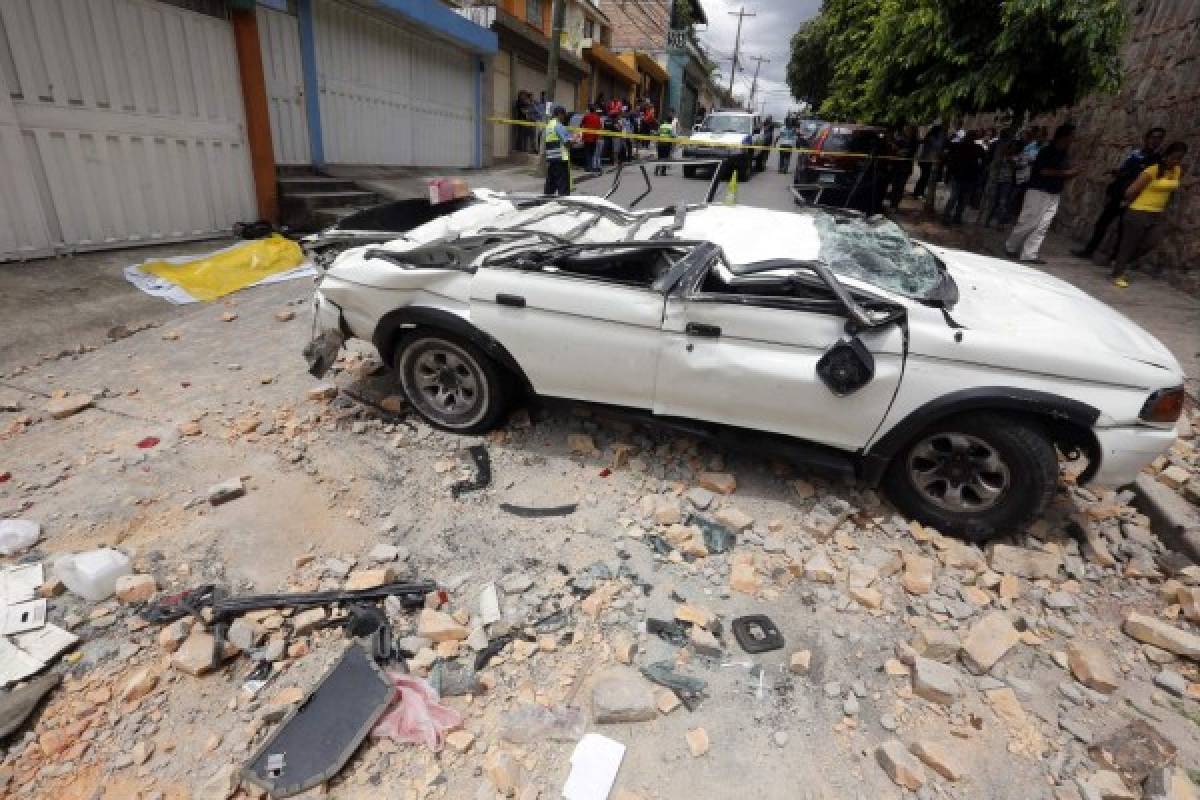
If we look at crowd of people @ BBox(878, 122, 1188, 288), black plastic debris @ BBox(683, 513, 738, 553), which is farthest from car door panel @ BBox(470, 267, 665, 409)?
crowd of people @ BBox(878, 122, 1188, 288)

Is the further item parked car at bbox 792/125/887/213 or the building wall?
parked car at bbox 792/125/887/213

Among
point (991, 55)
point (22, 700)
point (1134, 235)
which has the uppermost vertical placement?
point (991, 55)

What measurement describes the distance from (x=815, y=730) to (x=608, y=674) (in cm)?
77

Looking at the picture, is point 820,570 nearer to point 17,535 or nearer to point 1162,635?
point 1162,635

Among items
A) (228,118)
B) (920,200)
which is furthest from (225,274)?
(920,200)

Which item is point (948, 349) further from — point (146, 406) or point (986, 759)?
point (146, 406)

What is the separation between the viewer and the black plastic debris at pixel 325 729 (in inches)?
74.6

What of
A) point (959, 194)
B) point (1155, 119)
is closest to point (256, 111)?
point (959, 194)

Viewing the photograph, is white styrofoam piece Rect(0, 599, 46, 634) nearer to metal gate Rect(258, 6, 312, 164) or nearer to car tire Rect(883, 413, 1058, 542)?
car tire Rect(883, 413, 1058, 542)

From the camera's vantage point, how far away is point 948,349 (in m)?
2.81

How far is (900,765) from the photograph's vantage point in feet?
6.60

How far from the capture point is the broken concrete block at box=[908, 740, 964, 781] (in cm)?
201

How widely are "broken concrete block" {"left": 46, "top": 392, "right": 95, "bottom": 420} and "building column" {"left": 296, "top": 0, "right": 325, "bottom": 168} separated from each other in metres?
6.91

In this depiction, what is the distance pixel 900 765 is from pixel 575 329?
90.8 inches
